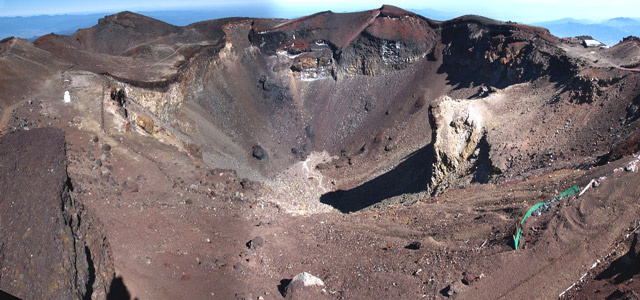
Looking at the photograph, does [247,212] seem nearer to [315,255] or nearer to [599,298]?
[315,255]

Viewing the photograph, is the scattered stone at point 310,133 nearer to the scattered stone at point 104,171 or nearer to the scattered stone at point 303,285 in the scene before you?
the scattered stone at point 104,171

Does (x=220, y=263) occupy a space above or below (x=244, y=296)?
above

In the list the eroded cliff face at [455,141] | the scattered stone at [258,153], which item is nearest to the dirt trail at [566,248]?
the eroded cliff face at [455,141]

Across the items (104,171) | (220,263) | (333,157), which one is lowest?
(333,157)

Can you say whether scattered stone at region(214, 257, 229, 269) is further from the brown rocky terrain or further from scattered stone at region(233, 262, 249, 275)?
scattered stone at region(233, 262, 249, 275)

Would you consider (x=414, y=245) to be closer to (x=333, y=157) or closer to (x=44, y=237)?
(x=44, y=237)

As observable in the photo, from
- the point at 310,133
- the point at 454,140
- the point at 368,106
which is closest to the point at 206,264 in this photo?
the point at 454,140

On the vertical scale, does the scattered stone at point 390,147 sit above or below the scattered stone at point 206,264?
below

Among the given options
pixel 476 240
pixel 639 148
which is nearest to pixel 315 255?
pixel 476 240
